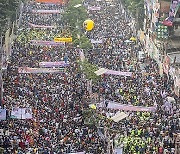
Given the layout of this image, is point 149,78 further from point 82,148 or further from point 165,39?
point 82,148

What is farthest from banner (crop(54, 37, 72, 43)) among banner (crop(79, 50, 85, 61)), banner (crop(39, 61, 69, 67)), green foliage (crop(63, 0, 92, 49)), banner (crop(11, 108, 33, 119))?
banner (crop(11, 108, 33, 119))

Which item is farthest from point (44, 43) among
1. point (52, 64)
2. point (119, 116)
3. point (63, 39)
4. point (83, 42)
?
point (119, 116)

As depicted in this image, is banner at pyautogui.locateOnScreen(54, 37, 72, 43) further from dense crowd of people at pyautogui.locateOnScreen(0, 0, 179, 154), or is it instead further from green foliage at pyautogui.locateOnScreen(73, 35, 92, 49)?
dense crowd of people at pyautogui.locateOnScreen(0, 0, 179, 154)

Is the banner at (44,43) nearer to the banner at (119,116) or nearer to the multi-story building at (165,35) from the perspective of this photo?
the multi-story building at (165,35)

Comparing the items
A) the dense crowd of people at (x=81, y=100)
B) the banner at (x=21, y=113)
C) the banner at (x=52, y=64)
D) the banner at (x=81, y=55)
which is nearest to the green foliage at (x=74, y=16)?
the dense crowd of people at (x=81, y=100)

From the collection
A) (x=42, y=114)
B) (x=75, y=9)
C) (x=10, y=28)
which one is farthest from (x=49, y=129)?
(x=75, y=9)

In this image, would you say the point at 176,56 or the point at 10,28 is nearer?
the point at 176,56
